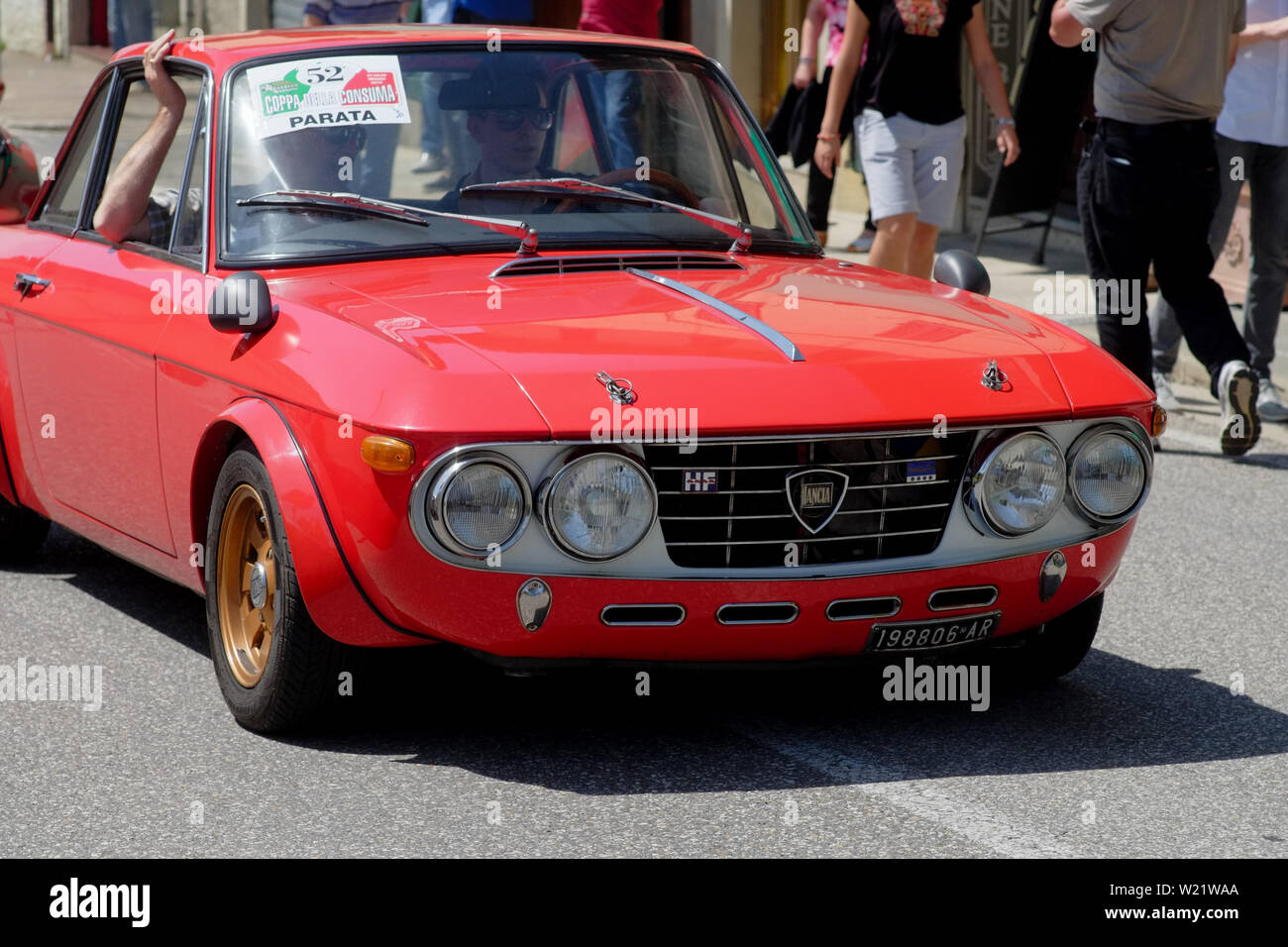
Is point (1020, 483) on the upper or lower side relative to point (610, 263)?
lower

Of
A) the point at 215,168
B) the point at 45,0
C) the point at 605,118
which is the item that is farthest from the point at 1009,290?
the point at 45,0

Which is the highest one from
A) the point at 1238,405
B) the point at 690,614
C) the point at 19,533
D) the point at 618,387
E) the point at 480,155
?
the point at 480,155

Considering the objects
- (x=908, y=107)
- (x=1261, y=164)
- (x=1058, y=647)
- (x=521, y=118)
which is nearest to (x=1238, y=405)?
(x=1261, y=164)

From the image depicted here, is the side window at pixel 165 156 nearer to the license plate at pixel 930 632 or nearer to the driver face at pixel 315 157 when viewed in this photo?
the driver face at pixel 315 157

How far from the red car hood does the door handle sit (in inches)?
47.7

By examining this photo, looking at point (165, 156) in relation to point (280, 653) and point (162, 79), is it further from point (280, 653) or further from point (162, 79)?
point (280, 653)

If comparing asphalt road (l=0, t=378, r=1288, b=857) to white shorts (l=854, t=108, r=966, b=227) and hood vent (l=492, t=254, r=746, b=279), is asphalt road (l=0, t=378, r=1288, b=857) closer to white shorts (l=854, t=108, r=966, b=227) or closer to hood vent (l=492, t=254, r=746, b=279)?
hood vent (l=492, t=254, r=746, b=279)

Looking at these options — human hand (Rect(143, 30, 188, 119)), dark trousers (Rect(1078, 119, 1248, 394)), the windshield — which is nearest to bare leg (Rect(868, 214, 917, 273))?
dark trousers (Rect(1078, 119, 1248, 394))

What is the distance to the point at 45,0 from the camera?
26531 millimetres

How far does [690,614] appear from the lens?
412 cm

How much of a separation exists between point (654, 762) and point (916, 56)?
15.7 feet

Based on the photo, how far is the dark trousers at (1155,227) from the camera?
762 cm

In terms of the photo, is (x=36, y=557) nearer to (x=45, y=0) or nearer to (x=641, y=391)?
(x=641, y=391)
